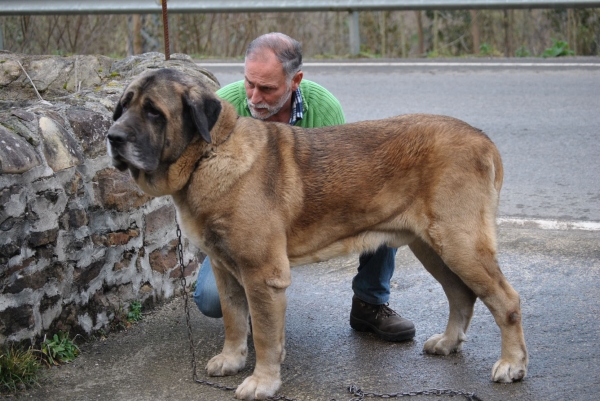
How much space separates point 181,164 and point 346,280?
2112mm

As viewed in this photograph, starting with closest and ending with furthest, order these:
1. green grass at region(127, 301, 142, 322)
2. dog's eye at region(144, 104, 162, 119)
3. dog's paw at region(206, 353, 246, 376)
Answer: dog's eye at region(144, 104, 162, 119) → dog's paw at region(206, 353, 246, 376) → green grass at region(127, 301, 142, 322)

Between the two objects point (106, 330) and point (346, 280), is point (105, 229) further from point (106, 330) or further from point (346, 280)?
point (346, 280)

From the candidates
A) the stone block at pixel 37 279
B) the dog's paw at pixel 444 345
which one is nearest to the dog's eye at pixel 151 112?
the stone block at pixel 37 279

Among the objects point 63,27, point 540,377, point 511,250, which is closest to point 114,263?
point 540,377

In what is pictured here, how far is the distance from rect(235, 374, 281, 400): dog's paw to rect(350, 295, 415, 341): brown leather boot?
0.92 meters

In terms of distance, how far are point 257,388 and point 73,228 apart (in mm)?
1389

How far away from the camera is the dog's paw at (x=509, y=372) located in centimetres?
402

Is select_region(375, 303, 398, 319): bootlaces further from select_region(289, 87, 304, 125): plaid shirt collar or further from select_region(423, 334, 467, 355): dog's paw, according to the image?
select_region(289, 87, 304, 125): plaid shirt collar

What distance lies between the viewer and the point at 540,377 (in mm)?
4078

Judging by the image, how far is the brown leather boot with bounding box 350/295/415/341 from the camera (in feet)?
15.2

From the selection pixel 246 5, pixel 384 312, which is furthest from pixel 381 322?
pixel 246 5

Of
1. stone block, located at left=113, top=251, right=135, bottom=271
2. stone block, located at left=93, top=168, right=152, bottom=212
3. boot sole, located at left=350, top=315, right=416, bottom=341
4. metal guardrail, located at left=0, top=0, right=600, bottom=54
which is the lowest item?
boot sole, located at left=350, top=315, right=416, bottom=341

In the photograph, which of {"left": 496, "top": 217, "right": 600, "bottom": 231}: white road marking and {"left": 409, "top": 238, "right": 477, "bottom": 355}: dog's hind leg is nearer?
{"left": 409, "top": 238, "right": 477, "bottom": 355}: dog's hind leg

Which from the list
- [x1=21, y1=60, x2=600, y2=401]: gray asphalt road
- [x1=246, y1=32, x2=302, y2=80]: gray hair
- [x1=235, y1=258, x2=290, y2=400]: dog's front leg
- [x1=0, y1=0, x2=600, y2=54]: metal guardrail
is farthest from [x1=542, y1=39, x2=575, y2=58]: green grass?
[x1=235, y1=258, x2=290, y2=400]: dog's front leg
